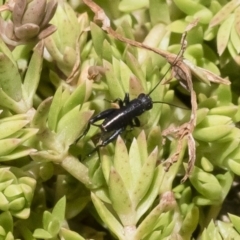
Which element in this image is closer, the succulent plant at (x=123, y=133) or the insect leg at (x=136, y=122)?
the succulent plant at (x=123, y=133)

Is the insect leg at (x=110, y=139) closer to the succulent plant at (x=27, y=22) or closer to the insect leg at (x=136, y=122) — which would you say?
the insect leg at (x=136, y=122)

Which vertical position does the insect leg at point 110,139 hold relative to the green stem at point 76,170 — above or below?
above

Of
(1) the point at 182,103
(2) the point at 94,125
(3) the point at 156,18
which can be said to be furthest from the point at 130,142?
(3) the point at 156,18

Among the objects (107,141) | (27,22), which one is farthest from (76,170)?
(27,22)

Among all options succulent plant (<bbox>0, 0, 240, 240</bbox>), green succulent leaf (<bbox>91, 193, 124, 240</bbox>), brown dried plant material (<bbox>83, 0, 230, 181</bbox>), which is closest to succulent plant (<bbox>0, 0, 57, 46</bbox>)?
succulent plant (<bbox>0, 0, 240, 240</bbox>)

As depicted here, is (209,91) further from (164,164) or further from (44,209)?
(44,209)

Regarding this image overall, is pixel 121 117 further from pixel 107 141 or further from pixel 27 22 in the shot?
pixel 27 22

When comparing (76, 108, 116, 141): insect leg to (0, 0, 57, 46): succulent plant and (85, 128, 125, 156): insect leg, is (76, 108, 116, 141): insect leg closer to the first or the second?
(85, 128, 125, 156): insect leg

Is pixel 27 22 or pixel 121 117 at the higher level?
pixel 27 22

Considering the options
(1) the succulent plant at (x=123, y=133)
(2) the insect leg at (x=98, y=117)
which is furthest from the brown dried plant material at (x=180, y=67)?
(2) the insect leg at (x=98, y=117)
